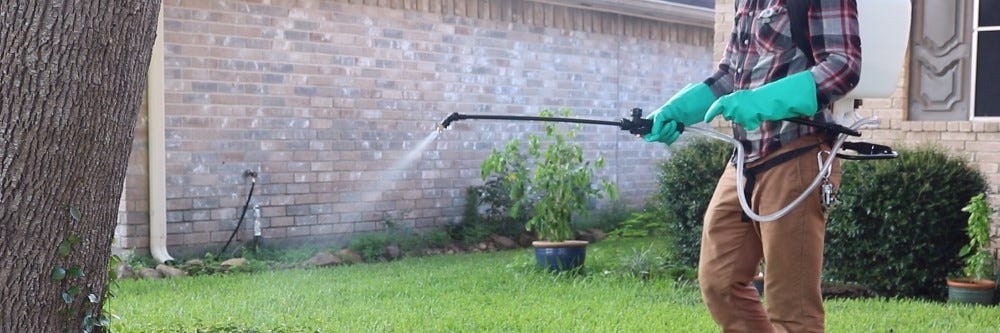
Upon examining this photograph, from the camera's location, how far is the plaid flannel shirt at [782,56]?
400 centimetres

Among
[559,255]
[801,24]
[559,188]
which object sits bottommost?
[559,255]

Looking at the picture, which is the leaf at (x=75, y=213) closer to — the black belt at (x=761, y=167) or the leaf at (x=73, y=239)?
the leaf at (x=73, y=239)

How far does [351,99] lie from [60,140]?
6.81 meters

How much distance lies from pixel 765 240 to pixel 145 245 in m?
6.29

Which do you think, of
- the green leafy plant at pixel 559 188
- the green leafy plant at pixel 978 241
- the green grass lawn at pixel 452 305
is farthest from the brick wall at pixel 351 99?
the green leafy plant at pixel 978 241

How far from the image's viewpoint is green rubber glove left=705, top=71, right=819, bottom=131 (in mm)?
3949

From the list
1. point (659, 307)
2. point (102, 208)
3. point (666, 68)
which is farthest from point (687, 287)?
point (666, 68)

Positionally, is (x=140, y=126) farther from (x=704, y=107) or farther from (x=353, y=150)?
(x=704, y=107)

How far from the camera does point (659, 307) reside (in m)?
7.43

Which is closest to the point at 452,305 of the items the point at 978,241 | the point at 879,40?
the point at 978,241

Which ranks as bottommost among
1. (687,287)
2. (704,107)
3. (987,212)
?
(687,287)

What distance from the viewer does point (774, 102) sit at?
3941 millimetres

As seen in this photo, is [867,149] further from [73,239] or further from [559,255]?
[559,255]

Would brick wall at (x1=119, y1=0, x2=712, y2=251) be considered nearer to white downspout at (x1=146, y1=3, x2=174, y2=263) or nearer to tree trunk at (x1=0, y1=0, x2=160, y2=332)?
white downspout at (x1=146, y1=3, x2=174, y2=263)
